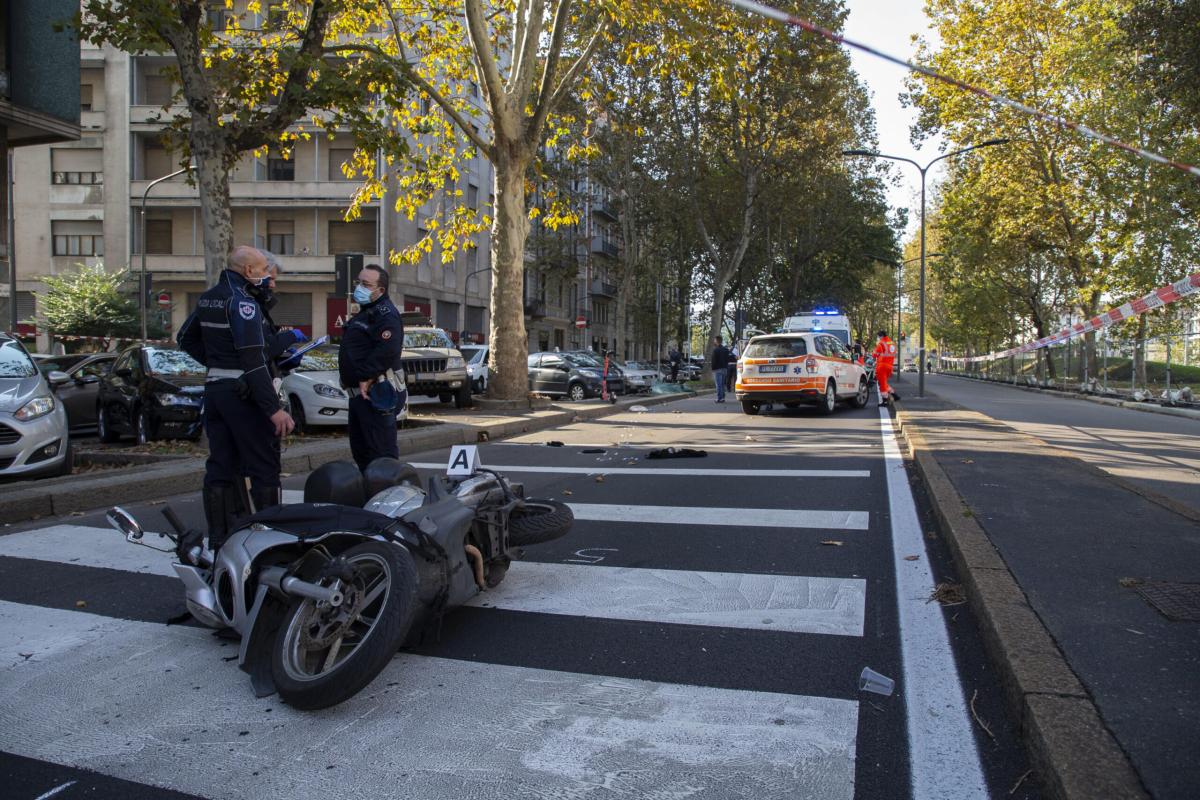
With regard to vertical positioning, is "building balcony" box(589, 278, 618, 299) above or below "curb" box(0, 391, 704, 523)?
above

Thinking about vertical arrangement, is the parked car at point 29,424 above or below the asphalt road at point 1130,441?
above

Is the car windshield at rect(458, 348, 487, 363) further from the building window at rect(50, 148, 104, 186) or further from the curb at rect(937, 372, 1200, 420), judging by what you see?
the building window at rect(50, 148, 104, 186)

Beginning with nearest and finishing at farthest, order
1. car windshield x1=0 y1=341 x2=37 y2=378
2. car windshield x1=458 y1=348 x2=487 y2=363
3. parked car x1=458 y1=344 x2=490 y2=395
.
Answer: car windshield x1=0 y1=341 x2=37 y2=378
parked car x1=458 y1=344 x2=490 y2=395
car windshield x1=458 y1=348 x2=487 y2=363

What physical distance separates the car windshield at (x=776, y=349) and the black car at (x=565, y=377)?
824cm

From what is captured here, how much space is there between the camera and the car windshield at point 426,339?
19.2 m

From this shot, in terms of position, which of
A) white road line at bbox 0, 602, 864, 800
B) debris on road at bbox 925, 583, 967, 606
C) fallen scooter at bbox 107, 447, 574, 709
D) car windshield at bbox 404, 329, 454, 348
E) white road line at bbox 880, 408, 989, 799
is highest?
car windshield at bbox 404, 329, 454, 348

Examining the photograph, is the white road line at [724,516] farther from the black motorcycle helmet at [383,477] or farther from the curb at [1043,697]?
the black motorcycle helmet at [383,477]

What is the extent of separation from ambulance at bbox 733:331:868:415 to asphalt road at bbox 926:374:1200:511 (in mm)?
3449

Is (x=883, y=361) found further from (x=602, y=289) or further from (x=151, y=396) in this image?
(x=602, y=289)

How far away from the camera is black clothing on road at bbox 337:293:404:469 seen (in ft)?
18.5

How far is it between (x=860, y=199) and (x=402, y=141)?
137ft

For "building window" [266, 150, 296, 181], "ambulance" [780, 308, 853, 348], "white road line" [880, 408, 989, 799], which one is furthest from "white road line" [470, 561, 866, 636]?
"building window" [266, 150, 296, 181]

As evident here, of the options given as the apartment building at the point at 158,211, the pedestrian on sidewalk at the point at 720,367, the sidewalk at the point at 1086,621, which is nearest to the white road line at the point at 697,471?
the sidewalk at the point at 1086,621

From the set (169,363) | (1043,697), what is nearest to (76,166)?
(169,363)
